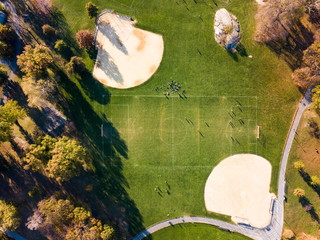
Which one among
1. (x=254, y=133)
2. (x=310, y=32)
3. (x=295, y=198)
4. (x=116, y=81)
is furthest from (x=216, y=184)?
(x=310, y=32)

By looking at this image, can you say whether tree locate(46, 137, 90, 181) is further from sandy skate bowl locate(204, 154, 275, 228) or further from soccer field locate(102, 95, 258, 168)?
sandy skate bowl locate(204, 154, 275, 228)

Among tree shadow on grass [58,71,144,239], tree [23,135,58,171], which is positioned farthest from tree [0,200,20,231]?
tree shadow on grass [58,71,144,239]

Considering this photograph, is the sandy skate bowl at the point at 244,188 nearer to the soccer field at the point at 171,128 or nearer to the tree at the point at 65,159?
the soccer field at the point at 171,128

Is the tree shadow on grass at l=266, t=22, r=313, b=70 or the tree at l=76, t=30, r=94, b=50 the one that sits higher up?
the tree at l=76, t=30, r=94, b=50

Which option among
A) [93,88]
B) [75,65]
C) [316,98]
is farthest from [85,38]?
[316,98]

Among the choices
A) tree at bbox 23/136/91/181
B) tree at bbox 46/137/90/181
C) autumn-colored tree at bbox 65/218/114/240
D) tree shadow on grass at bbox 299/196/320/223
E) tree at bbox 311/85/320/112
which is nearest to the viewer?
tree at bbox 46/137/90/181

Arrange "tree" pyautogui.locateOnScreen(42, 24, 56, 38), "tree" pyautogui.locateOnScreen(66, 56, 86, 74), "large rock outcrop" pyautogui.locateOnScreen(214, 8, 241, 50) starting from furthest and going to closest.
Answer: "large rock outcrop" pyautogui.locateOnScreen(214, 8, 241, 50) < "tree" pyautogui.locateOnScreen(42, 24, 56, 38) < "tree" pyautogui.locateOnScreen(66, 56, 86, 74)

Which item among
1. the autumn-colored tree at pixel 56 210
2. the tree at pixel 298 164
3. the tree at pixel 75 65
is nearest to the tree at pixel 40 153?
the autumn-colored tree at pixel 56 210
